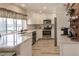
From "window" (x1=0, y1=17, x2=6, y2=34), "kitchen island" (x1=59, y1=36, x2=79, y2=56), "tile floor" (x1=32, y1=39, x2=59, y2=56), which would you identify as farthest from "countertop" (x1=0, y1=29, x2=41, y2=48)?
"tile floor" (x1=32, y1=39, x2=59, y2=56)

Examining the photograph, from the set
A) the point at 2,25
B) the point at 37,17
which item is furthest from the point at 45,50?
the point at 37,17

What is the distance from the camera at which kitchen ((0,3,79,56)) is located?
12.4 feet

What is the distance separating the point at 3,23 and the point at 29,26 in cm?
725

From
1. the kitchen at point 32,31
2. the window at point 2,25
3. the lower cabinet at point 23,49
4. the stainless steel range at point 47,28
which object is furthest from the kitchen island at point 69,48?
the stainless steel range at point 47,28

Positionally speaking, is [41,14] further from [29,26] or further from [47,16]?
[29,26]

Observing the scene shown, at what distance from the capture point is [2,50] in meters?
2.92

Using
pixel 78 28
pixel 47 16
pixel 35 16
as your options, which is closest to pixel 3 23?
pixel 78 28

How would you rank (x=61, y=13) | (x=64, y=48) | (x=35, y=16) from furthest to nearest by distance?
(x=35, y=16), (x=61, y=13), (x=64, y=48)

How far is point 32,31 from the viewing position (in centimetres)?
980

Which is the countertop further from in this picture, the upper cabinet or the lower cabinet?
the upper cabinet

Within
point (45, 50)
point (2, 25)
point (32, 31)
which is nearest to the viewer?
point (2, 25)

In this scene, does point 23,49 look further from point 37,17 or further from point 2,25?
point 37,17

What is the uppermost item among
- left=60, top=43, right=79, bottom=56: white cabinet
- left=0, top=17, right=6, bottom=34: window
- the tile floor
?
left=0, top=17, right=6, bottom=34: window

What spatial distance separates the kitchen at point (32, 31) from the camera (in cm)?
377
